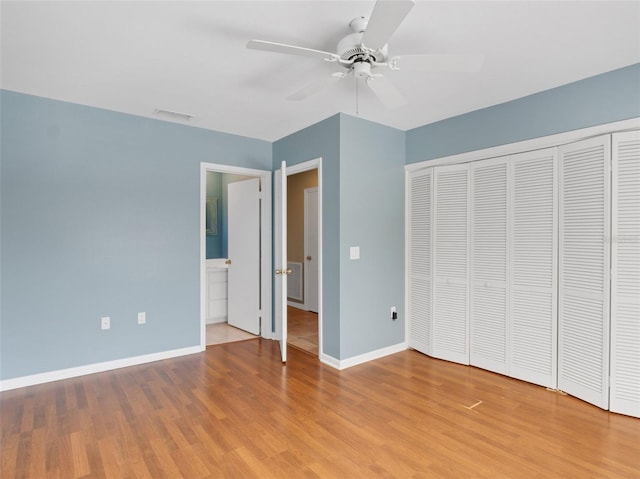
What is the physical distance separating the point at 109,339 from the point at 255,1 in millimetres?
3198

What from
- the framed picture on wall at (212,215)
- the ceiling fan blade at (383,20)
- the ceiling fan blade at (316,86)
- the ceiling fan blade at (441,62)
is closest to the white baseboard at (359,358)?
the ceiling fan blade at (316,86)

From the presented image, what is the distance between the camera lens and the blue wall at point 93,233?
3.02 meters

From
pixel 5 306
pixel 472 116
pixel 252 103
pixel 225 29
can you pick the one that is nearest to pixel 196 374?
pixel 5 306

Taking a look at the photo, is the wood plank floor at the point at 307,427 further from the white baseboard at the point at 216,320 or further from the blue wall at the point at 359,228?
the white baseboard at the point at 216,320

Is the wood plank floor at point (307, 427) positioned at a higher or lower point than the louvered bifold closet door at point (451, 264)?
lower

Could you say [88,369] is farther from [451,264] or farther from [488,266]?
[488,266]

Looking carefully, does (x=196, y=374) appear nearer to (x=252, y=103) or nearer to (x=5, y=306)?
(x=5, y=306)

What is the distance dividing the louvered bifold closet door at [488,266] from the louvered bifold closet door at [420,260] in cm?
46

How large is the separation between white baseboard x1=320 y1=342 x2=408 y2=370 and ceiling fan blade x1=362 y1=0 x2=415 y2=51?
9.10 feet

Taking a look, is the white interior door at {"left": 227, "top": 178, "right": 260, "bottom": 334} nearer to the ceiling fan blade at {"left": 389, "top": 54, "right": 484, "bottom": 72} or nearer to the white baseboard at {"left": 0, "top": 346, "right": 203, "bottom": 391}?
the white baseboard at {"left": 0, "top": 346, "right": 203, "bottom": 391}

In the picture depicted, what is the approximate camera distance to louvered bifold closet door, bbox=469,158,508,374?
331 centimetres

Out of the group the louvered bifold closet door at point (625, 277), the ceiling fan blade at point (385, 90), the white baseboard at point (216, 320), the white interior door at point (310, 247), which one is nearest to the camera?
the ceiling fan blade at point (385, 90)

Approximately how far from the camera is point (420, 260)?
3.97 m

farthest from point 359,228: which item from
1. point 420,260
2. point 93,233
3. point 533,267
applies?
point 93,233
